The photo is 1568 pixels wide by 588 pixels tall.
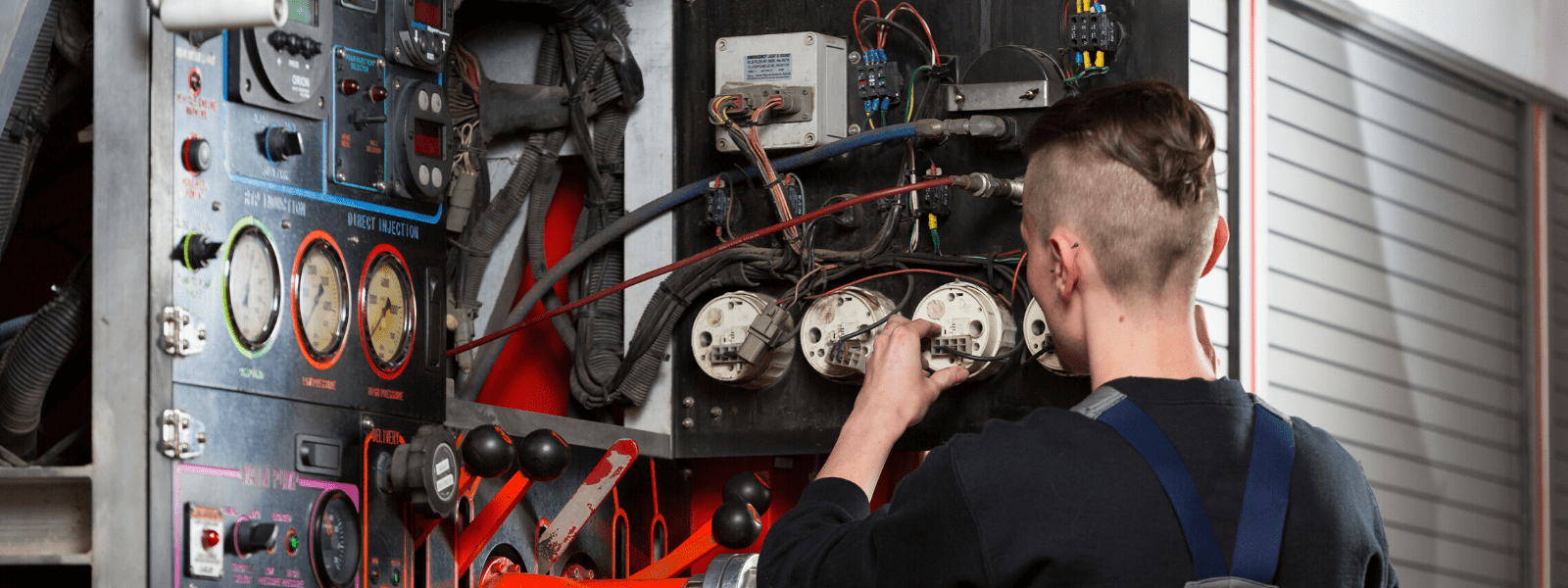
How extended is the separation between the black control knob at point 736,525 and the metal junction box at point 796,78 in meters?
1.09

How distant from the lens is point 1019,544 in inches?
87.7

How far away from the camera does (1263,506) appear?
7.35 ft

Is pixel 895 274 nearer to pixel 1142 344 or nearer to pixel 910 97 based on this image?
pixel 910 97

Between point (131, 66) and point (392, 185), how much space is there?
0.78 m

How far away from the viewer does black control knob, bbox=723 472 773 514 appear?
421 centimetres

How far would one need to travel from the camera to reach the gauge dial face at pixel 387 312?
3.67 metres

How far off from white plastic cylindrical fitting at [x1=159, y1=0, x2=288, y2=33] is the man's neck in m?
1.60

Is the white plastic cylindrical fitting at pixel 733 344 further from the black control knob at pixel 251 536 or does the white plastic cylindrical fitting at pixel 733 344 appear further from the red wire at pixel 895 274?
the black control knob at pixel 251 536

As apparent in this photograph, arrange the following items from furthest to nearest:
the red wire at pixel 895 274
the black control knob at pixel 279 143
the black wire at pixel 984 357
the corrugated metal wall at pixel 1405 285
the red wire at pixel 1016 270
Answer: the corrugated metal wall at pixel 1405 285 < the red wire at pixel 895 274 < the red wire at pixel 1016 270 < the black wire at pixel 984 357 < the black control knob at pixel 279 143

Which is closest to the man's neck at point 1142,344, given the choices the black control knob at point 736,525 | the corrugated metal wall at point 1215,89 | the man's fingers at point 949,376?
the man's fingers at point 949,376

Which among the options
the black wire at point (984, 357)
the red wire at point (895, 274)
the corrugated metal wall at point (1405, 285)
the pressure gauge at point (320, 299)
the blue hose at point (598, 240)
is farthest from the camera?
the corrugated metal wall at point (1405, 285)

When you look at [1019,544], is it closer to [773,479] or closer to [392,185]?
[392,185]

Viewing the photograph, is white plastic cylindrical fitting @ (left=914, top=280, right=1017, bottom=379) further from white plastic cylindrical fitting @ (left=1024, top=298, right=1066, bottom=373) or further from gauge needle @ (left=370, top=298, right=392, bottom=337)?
gauge needle @ (left=370, top=298, right=392, bottom=337)

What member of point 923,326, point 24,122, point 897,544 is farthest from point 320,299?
point 897,544
